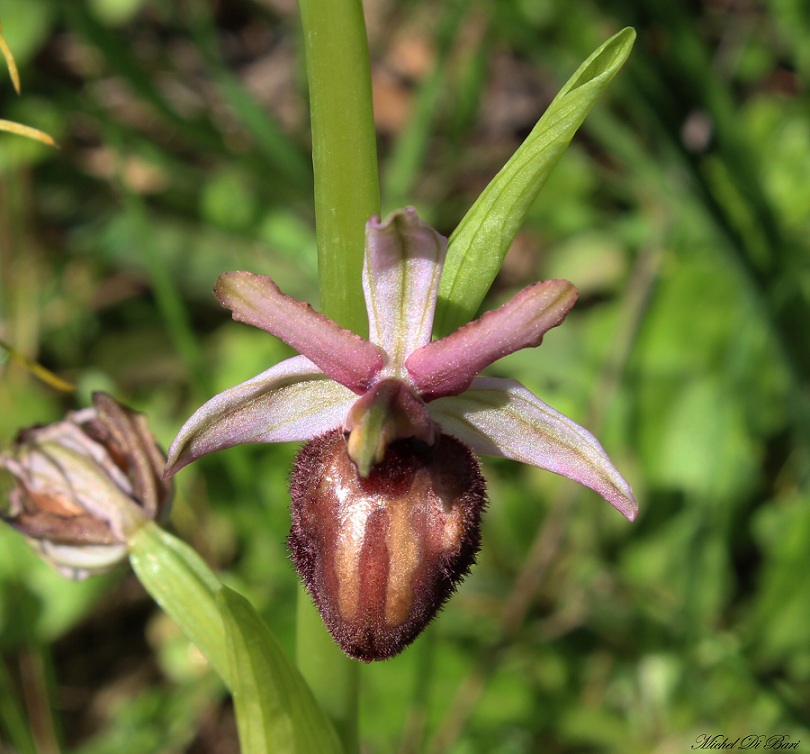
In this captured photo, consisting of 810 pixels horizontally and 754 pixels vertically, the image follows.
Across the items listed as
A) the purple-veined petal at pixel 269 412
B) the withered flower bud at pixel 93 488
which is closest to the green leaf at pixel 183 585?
the withered flower bud at pixel 93 488

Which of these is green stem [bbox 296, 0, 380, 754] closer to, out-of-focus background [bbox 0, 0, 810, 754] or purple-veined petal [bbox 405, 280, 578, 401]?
purple-veined petal [bbox 405, 280, 578, 401]

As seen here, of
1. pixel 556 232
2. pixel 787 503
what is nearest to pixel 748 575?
pixel 787 503

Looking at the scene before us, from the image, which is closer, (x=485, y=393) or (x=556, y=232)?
(x=485, y=393)

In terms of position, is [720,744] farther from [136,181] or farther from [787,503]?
[136,181]

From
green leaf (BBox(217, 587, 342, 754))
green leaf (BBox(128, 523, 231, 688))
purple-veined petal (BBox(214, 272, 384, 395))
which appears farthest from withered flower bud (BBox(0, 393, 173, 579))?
purple-veined petal (BBox(214, 272, 384, 395))
